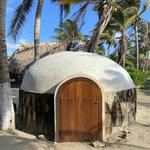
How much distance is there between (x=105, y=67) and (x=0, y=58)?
12.4 feet

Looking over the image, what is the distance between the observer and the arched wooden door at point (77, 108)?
12.5m

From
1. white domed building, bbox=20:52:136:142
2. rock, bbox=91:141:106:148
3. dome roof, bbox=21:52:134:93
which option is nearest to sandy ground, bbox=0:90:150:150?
rock, bbox=91:141:106:148

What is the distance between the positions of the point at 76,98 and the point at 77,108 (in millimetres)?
327

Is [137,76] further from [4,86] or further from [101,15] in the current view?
[4,86]

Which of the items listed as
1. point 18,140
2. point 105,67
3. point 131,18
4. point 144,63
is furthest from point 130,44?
point 18,140

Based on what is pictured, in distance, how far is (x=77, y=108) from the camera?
41.1 ft

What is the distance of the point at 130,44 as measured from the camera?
5056cm

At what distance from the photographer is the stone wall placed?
1327 centimetres

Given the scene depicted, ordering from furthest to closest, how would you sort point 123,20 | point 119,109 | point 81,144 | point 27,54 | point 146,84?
1. point 27,54
2. point 146,84
3. point 123,20
4. point 119,109
5. point 81,144

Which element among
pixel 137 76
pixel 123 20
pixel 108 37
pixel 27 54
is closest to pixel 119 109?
pixel 123 20

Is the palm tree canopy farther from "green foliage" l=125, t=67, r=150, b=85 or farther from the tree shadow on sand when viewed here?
the tree shadow on sand

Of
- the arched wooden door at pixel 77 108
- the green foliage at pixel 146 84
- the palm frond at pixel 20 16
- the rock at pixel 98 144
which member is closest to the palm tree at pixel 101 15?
the palm frond at pixel 20 16

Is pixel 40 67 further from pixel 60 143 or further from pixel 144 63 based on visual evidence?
pixel 144 63

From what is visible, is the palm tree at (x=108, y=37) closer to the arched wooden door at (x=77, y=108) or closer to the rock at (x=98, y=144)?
the arched wooden door at (x=77, y=108)
